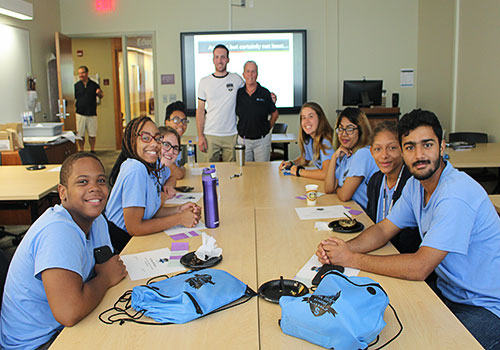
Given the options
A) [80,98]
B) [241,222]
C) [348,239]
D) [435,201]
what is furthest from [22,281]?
[80,98]

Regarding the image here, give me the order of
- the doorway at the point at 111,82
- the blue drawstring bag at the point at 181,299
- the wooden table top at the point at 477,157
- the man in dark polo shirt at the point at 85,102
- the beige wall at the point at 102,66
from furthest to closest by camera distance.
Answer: the beige wall at the point at 102,66
the doorway at the point at 111,82
the man in dark polo shirt at the point at 85,102
the wooden table top at the point at 477,157
the blue drawstring bag at the point at 181,299

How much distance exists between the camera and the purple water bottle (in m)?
2.30

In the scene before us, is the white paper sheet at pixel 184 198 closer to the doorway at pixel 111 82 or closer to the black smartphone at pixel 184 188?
the black smartphone at pixel 184 188

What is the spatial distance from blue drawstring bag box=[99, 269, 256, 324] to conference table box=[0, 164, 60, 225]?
7.06 ft

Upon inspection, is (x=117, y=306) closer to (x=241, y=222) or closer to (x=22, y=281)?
(x=22, y=281)

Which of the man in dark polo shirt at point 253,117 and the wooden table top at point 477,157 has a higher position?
the man in dark polo shirt at point 253,117

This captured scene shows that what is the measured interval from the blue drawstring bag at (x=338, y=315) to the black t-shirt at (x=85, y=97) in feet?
28.1

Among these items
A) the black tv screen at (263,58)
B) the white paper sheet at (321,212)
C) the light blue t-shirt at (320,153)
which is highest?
the black tv screen at (263,58)

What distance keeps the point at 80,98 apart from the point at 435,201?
27.7ft

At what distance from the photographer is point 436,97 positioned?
285 inches

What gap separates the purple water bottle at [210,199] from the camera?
7.56 feet

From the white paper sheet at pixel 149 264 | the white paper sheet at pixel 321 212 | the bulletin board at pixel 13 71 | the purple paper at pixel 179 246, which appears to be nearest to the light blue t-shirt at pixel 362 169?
the white paper sheet at pixel 321 212

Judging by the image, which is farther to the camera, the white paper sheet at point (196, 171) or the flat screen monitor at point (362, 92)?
the flat screen monitor at point (362, 92)

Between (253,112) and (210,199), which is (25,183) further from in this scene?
(253,112)
